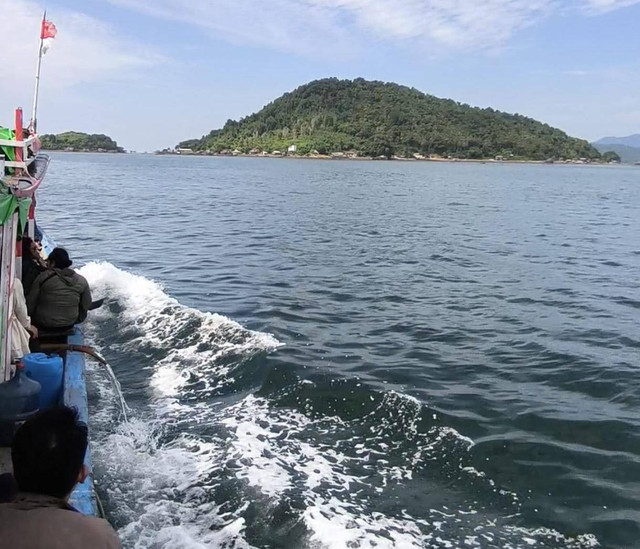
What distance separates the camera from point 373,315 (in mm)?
13906

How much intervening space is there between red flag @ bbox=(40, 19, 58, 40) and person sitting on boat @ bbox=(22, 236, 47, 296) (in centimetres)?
335

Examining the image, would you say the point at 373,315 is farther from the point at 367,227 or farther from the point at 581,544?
the point at 367,227

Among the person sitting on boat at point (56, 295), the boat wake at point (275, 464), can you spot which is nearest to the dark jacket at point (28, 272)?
the person sitting on boat at point (56, 295)

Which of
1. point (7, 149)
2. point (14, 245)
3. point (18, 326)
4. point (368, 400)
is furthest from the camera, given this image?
point (368, 400)

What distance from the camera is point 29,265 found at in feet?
28.9

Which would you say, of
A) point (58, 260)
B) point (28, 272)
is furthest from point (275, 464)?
point (28, 272)

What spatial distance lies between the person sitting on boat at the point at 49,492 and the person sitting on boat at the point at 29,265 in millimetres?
6219

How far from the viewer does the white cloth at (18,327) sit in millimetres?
6734

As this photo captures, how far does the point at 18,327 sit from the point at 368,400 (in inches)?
199

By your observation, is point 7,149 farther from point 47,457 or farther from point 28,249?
point 47,457

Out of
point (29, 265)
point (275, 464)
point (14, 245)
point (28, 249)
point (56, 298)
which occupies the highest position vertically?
point (14, 245)

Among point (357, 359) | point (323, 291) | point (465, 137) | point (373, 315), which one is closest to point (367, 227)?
point (323, 291)

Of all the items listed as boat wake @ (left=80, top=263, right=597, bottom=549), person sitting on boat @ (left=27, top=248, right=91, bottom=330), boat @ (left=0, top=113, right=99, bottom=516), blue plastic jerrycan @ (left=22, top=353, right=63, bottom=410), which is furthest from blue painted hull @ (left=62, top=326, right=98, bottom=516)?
boat wake @ (left=80, top=263, right=597, bottom=549)

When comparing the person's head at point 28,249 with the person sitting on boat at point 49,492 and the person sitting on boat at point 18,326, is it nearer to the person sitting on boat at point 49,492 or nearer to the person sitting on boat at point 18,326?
the person sitting on boat at point 18,326
